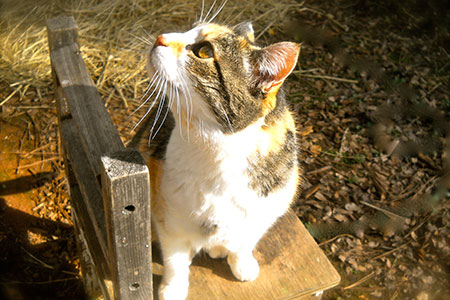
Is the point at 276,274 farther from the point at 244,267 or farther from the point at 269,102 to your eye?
the point at 269,102

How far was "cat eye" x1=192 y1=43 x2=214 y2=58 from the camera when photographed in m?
1.28

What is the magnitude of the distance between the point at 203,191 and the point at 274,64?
0.48 metres

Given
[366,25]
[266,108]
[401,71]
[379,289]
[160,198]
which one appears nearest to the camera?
[266,108]

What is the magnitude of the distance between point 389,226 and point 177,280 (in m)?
1.68

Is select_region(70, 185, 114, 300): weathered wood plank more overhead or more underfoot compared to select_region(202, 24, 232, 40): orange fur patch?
more underfoot

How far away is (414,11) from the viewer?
178 inches

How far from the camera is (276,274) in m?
1.84

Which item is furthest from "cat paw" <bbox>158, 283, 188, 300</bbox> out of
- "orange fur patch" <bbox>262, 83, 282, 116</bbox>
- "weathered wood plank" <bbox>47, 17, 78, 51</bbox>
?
"weathered wood plank" <bbox>47, 17, 78, 51</bbox>

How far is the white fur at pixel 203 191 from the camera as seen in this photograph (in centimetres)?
129

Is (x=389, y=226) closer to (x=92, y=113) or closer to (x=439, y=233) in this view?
(x=439, y=233)

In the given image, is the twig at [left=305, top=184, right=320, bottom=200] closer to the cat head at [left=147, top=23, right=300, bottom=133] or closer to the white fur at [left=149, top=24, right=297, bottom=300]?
the white fur at [left=149, top=24, right=297, bottom=300]

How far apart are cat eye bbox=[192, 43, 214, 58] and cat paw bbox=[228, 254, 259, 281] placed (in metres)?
0.84

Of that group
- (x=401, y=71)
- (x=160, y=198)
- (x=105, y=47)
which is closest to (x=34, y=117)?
(x=105, y=47)

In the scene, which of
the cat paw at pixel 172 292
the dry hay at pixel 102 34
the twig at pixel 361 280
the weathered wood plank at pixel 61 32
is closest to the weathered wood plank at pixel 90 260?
A: the cat paw at pixel 172 292
